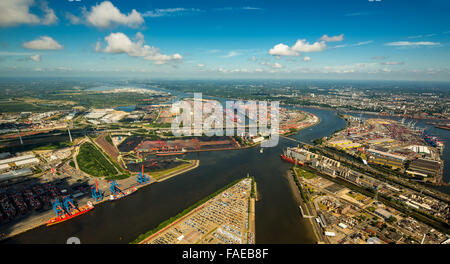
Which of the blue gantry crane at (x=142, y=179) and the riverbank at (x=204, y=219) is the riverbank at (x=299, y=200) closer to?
the riverbank at (x=204, y=219)

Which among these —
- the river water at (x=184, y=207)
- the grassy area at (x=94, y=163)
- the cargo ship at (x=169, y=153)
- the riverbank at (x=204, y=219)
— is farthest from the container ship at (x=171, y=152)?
the riverbank at (x=204, y=219)

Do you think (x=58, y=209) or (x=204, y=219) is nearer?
(x=204, y=219)

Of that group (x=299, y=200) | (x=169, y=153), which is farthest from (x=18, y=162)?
(x=299, y=200)

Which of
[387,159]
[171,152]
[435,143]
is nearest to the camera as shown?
[387,159]

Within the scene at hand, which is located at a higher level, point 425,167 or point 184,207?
point 425,167

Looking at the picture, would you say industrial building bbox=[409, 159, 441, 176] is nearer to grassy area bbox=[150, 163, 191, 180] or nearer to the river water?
the river water

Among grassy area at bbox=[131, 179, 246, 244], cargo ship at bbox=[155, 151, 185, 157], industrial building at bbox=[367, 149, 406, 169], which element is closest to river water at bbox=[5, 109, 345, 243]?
grassy area at bbox=[131, 179, 246, 244]

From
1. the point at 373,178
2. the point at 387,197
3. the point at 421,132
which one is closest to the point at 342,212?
the point at 387,197

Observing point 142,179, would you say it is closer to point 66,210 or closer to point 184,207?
point 184,207
